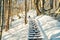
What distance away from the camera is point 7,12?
8172 mm

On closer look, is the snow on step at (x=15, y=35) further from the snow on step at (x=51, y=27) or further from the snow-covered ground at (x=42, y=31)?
the snow on step at (x=51, y=27)

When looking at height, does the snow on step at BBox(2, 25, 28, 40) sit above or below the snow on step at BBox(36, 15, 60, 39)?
below

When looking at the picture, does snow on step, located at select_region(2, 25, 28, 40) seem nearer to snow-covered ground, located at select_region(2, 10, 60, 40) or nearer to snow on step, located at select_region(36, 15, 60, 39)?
snow-covered ground, located at select_region(2, 10, 60, 40)

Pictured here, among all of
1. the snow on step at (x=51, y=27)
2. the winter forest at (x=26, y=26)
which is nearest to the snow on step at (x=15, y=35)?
the winter forest at (x=26, y=26)

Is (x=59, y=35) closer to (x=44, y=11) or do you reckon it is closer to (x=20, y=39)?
(x=20, y=39)

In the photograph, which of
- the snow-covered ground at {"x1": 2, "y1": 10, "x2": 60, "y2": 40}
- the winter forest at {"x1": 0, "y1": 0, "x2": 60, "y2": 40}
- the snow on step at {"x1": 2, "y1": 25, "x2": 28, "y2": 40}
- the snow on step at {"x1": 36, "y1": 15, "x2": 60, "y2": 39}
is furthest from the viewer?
the snow on step at {"x1": 2, "y1": 25, "x2": 28, "y2": 40}

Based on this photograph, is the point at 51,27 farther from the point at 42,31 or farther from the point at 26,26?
the point at 26,26

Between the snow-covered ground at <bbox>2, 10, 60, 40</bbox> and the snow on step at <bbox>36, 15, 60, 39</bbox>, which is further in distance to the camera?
the snow-covered ground at <bbox>2, 10, 60, 40</bbox>

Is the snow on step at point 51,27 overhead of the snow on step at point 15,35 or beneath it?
overhead

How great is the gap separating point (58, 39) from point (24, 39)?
204 cm

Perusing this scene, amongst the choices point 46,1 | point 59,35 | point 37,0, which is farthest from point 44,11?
point 59,35

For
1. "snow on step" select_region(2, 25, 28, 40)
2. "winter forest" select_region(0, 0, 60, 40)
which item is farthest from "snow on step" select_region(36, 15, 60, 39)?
"snow on step" select_region(2, 25, 28, 40)

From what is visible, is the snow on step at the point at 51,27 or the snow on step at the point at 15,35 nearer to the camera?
the snow on step at the point at 51,27

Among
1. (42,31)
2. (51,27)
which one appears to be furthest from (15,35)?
(51,27)
